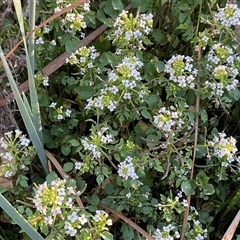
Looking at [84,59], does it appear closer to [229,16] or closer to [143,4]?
[143,4]

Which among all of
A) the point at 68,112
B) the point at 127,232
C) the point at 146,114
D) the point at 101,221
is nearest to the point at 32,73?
the point at 68,112

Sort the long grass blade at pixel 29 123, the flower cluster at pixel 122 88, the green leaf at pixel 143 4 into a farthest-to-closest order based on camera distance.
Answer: the green leaf at pixel 143 4, the flower cluster at pixel 122 88, the long grass blade at pixel 29 123

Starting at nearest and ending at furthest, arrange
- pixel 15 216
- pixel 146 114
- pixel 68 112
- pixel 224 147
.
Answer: pixel 15 216 → pixel 224 147 → pixel 146 114 → pixel 68 112

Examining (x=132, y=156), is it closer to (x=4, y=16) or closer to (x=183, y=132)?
(x=183, y=132)

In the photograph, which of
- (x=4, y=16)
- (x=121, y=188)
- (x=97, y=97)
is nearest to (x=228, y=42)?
(x=97, y=97)

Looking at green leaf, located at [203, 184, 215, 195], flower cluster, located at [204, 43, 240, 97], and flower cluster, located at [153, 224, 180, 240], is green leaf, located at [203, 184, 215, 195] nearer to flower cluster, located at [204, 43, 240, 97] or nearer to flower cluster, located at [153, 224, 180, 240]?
flower cluster, located at [153, 224, 180, 240]

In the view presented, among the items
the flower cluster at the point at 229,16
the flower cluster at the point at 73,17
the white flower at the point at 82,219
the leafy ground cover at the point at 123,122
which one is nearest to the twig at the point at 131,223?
the leafy ground cover at the point at 123,122

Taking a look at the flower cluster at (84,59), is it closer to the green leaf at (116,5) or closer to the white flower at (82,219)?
the green leaf at (116,5)
